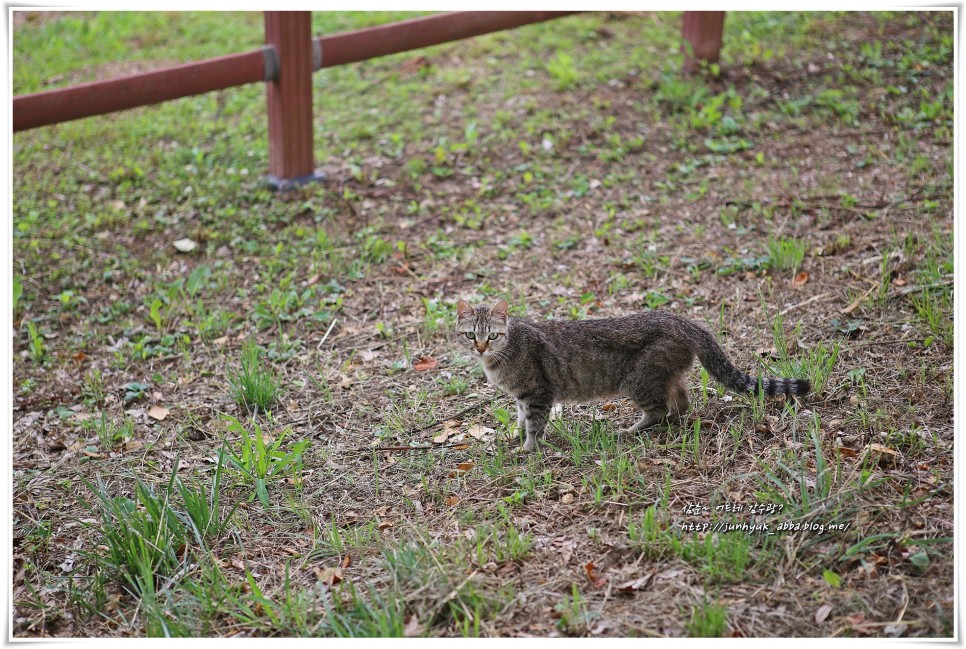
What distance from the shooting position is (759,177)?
260 inches

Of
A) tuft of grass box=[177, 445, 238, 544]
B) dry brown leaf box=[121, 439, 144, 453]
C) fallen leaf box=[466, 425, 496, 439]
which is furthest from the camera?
dry brown leaf box=[121, 439, 144, 453]

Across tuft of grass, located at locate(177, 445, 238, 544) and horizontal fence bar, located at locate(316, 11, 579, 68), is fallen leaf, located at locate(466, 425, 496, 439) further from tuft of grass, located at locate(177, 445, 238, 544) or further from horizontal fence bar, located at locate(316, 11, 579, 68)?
horizontal fence bar, located at locate(316, 11, 579, 68)

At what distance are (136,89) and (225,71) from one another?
0.66 m

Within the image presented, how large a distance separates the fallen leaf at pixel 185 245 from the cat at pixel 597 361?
9.95 ft

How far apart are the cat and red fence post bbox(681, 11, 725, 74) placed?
4349mm

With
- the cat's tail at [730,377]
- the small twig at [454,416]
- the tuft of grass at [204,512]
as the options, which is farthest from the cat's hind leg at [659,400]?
the tuft of grass at [204,512]

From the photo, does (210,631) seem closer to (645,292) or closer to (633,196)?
(645,292)

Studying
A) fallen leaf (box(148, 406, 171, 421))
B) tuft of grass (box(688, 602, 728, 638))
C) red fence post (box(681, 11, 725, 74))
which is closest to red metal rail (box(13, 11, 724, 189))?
red fence post (box(681, 11, 725, 74))

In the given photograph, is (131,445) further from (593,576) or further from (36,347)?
(593,576)

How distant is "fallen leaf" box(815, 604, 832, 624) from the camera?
3.01 m

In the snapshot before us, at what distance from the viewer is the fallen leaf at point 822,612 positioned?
9.89 feet

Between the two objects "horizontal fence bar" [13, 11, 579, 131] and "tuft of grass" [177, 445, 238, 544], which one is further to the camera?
"horizontal fence bar" [13, 11, 579, 131]

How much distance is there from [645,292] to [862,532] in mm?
2493
